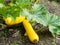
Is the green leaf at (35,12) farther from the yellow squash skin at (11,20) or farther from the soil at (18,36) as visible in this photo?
the soil at (18,36)

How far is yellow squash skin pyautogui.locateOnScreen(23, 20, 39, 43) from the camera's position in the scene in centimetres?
332

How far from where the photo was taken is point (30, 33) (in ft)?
11.1

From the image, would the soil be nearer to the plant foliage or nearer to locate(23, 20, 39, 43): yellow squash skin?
locate(23, 20, 39, 43): yellow squash skin

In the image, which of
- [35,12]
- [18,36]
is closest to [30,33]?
[18,36]

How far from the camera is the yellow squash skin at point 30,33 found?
3.32 metres

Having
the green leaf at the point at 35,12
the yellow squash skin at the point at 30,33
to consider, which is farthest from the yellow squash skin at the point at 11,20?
the green leaf at the point at 35,12

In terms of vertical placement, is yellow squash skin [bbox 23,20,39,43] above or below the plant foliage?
below

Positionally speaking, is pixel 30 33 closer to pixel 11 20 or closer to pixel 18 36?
pixel 18 36

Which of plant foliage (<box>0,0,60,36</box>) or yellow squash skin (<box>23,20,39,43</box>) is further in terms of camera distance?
yellow squash skin (<box>23,20,39,43</box>)

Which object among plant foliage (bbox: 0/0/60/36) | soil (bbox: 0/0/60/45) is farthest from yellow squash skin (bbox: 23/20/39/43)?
plant foliage (bbox: 0/0/60/36)

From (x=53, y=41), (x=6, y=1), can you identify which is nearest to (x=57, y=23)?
(x=53, y=41)

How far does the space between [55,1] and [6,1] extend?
1.05 metres

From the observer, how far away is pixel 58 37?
11.9ft

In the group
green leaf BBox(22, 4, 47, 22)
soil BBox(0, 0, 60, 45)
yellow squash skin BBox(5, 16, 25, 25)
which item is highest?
green leaf BBox(22, 4, 47, 22)
